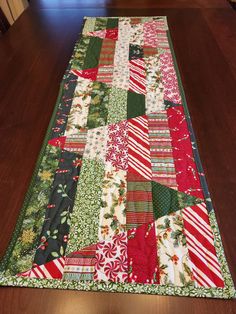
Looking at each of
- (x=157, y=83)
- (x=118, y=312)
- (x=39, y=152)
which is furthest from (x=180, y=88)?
(x=118, y=312)

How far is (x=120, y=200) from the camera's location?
0.79m

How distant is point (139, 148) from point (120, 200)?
0.76 feet

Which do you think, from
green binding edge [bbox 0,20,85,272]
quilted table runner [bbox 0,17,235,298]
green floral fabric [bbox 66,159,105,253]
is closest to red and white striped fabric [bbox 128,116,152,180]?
quilted table runner [bbox 0,17,235,298]

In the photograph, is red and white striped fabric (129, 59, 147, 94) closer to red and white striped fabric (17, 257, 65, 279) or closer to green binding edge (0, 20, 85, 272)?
green binding edge (0, 20, 85, 272)

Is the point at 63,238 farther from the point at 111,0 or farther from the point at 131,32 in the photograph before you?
the point at 111,0

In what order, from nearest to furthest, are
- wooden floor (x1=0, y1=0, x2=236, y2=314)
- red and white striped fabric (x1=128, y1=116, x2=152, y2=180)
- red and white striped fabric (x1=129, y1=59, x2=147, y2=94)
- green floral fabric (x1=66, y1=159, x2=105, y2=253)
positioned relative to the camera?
wooden floor (x1=0, y1=0, x2=236, y2=314), green floral fabric (x1=66, y1=159, x2=105, y2=253), red and white striped fabric (x1=128, y1=116, x2=152, y2=180), red and white striped fabric (x1=129, y1=59, x2=147, y2=94)

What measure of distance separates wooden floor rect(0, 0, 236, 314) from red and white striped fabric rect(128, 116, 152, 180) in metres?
0.20

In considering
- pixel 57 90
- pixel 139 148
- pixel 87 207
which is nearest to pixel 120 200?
pixel 87 207

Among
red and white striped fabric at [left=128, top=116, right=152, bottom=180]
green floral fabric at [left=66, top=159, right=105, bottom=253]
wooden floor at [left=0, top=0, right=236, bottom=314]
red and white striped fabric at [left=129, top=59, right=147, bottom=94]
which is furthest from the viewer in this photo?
red and white striped fabric at [left=129, top=59, right=147, bottom=94]

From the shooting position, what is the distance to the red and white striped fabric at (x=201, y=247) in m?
0.64

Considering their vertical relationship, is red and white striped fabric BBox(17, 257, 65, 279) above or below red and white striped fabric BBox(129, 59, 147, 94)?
below

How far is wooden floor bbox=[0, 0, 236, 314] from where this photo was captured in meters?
0.60

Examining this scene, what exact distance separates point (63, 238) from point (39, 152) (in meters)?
0.35

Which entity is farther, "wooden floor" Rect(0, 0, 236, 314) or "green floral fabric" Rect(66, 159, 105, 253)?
"green floral fabric" Rect(66, 159, 105, 253)
